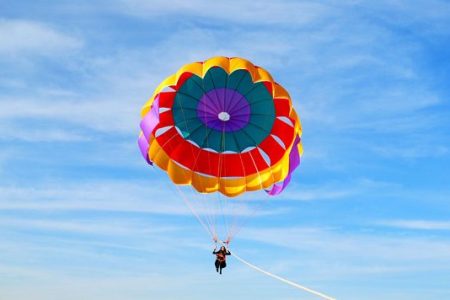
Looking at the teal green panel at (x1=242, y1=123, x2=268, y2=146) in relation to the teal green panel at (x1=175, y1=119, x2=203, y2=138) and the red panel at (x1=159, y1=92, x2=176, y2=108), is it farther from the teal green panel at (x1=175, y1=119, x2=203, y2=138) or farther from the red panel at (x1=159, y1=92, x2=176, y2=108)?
the red panel at (x1=159, y1=92, x2=176, y2=108)

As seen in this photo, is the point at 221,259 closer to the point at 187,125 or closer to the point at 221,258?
the point at 221,258

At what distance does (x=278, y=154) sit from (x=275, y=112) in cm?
186

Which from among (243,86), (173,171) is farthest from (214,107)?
(173,171)

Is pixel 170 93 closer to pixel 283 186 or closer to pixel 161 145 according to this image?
pixel 161 145

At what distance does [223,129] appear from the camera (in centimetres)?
2617

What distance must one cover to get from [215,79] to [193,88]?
1.04 m

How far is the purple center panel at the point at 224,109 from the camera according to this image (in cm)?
2505

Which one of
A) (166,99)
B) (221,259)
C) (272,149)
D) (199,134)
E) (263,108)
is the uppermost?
(263,108)

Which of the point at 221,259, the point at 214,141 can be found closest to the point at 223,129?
the point at 214,141

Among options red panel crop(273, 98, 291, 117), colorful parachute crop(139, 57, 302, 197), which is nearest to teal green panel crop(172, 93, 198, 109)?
colorful parachute crop(139, 57, 302, 197)

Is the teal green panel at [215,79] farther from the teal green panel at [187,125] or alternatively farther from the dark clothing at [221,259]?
the dark clothing at [221,259]

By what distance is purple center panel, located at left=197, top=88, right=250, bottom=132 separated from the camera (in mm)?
25047

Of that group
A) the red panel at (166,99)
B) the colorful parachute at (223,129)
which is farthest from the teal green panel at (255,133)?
the red panel at (166,99)

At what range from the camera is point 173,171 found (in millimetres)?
25453
